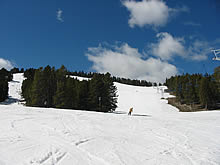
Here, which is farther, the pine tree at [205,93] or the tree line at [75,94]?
the pine tree at [205,93]

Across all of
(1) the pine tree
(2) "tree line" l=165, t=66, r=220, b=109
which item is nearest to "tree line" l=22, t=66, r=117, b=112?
(2) "tree line" l=165, t=66, r=220, b=109

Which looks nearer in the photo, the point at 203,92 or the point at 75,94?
the point at 75,94

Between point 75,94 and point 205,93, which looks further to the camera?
point 205,93

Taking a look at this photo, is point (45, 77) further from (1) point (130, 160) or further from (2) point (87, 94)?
(1) point (130, 160)

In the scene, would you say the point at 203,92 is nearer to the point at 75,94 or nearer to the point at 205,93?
the point at 205,93

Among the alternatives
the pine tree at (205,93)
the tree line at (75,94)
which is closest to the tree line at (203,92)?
the pine tree at (205,93)

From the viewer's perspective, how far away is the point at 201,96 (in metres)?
51.4

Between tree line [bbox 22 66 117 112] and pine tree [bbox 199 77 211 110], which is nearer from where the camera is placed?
tree line [bbox 22 66 117 112]

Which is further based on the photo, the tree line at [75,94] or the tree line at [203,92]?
the tree line at [203,92]

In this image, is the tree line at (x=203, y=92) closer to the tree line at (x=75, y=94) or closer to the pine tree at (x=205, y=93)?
Answer: the pine tree at (x=205, y=93)

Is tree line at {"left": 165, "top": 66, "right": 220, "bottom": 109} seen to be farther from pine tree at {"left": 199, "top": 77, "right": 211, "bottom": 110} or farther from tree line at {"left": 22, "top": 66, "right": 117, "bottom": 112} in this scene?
tree line at {"left": 22, "top": 66, "right": 117, "bottom": 112}

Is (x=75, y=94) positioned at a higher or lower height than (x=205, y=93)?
lower

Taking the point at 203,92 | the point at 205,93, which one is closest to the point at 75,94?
the point at 203,92

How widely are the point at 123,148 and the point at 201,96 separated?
173ft
